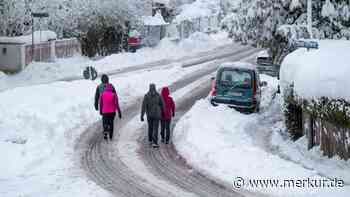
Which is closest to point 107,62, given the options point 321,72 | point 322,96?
point 321,72

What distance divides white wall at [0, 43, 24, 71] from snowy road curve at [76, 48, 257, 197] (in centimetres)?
1697

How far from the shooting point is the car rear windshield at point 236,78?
59.9 ft

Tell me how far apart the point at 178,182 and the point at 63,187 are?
6.78 ft

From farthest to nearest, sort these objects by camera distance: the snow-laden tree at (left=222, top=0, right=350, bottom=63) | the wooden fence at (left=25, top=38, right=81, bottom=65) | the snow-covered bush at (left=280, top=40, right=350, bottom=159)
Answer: the wooden fence at (left=25, top=38, right=81, bottom=65) → the snow-laden tree at (left=222, top=0, right=350, bottom=63) → the snow-covered bush at (left=280, top=40, right=350, bottom=159)

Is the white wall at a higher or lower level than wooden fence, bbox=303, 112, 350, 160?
higher

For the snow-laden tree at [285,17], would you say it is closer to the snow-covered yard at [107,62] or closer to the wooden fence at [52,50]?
the snow-covered yard at [107,62]

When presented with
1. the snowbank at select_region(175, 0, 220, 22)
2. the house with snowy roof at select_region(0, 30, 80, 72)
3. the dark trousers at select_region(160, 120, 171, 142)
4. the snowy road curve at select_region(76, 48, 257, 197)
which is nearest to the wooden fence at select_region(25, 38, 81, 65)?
the house with snowy roof at select_region(0, 30, 80, 72)

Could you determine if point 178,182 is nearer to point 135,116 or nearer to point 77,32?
point 135,116

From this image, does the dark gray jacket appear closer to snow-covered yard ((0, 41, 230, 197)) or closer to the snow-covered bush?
snow-covered yard ((0, 41, 230, 197))

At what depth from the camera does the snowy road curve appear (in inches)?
412

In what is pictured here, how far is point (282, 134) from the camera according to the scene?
17484 millimetres

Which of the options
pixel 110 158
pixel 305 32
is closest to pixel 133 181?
pixel 110 158

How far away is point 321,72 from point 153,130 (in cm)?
417

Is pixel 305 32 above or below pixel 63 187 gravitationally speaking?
above
